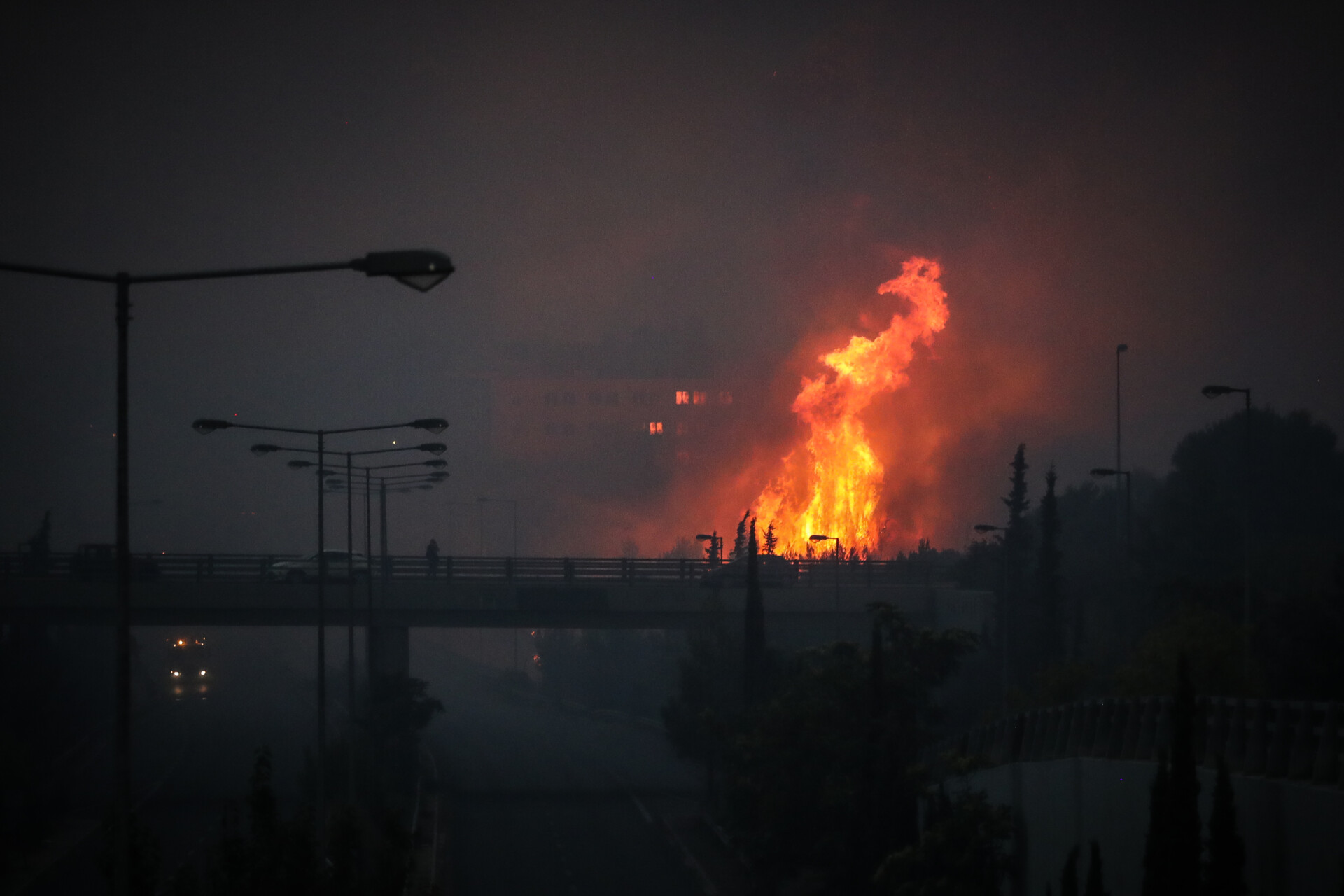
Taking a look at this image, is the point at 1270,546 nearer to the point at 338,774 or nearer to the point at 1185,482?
the point at 1185,482

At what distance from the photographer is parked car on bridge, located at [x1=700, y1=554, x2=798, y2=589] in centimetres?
6112

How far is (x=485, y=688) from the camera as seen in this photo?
121m

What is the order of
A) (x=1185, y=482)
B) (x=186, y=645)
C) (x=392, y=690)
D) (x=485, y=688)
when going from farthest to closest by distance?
1. (x=186, y=645)
2. (x=485, y=688)
3. (x=1185, y=482)
4. (x=392, y=690)

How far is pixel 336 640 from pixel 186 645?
20.9 m

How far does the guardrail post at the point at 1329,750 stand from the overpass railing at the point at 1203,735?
0.01 meters

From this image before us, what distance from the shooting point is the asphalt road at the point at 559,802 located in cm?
3884

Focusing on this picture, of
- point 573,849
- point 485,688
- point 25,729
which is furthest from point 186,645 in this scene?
point 573,849

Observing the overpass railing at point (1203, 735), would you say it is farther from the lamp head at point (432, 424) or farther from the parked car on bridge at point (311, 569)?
the parked car on bridge at point (311, 569)

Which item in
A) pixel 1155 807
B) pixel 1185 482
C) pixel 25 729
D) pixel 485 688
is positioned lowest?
pixel 485 688

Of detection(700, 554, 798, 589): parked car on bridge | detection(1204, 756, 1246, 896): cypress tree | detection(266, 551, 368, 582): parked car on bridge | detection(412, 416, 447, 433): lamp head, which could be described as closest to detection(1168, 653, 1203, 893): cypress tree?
detection(1204, 756, 1246, 896): cypress tree

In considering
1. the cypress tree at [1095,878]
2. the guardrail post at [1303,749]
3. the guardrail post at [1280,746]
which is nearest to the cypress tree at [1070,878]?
the cypress tree at [1095,878]

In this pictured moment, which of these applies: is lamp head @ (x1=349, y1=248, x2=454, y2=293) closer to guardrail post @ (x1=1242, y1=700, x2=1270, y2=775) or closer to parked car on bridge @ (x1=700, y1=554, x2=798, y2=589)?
guardrail post @ (x1=1242, y1=700, x2=1270, y2=775)

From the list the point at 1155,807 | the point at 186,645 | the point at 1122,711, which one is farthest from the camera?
the point at 186,645

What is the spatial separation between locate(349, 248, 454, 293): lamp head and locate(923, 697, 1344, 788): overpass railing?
1402 centimetres
